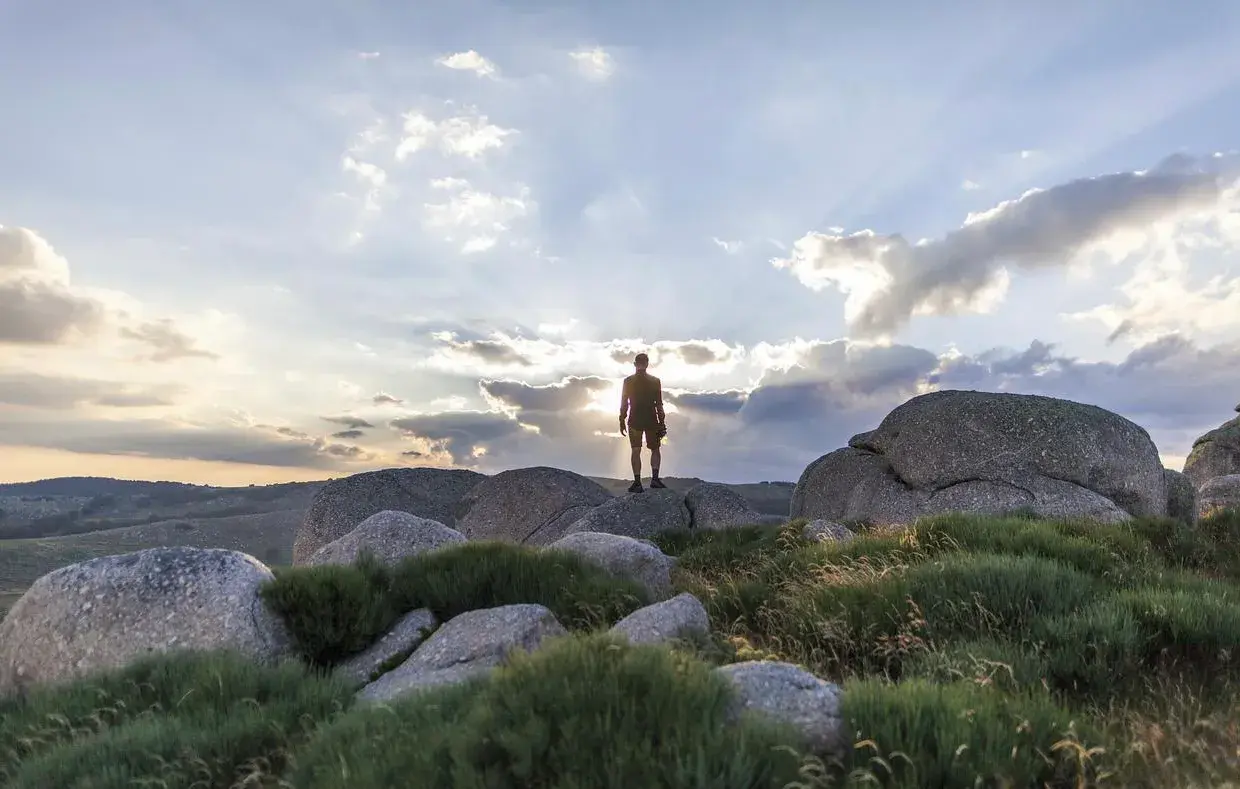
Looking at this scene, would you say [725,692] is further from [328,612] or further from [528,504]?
[528,504]

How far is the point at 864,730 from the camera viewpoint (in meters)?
4.90

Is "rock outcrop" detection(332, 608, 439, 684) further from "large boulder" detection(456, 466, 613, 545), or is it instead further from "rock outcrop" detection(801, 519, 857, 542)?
"large boulder" detection(456, 466, 613, 545)

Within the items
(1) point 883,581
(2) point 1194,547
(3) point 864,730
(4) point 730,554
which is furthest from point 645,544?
(2) point 1194,547

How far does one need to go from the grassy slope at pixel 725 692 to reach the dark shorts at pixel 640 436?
1186cm

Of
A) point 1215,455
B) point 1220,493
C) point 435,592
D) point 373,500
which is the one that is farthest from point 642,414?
point 1215,455

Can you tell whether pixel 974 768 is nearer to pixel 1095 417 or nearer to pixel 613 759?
pixel 613 759

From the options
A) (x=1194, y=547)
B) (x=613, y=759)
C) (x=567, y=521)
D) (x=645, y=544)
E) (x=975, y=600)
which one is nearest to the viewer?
(x=613, y=759)

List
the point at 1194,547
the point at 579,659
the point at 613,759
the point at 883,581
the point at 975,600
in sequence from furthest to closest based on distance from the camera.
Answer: the point at 1194,547 < the point at 883,581 < the point at 975,600 < the point at 579,659 < the point at 613,759

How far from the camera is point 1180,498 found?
23078mm

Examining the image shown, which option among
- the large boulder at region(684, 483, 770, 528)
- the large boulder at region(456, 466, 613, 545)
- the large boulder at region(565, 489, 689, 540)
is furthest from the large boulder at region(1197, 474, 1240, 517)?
the large boulder at region(456, 466, 613, 545)

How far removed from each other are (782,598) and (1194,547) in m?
10.2

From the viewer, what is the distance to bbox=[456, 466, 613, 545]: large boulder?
73.6 ft

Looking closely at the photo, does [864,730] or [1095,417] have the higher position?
[1095,417]

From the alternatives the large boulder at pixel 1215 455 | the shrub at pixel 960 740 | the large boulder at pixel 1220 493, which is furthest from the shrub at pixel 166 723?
the large boulder at pixel 1215 455
